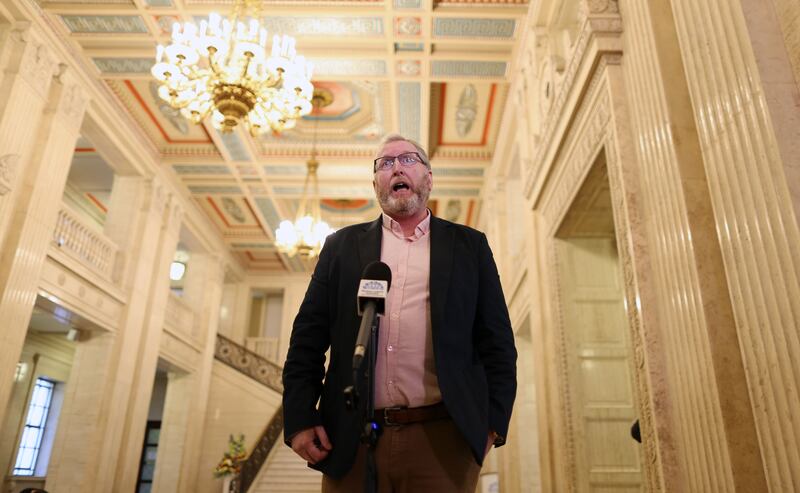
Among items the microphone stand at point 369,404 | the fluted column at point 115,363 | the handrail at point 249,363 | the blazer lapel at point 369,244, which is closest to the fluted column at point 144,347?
the fluted column at point 115,363

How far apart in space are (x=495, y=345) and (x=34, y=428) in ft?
49.4

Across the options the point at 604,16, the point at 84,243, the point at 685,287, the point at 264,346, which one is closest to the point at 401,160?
the point at 685,287

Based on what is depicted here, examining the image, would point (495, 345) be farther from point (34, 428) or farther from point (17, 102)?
point (34, 428)

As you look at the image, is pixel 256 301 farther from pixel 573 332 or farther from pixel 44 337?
pixel 573 332

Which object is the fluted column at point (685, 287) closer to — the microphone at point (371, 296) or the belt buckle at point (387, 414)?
the belt buckle at point (387, 414)

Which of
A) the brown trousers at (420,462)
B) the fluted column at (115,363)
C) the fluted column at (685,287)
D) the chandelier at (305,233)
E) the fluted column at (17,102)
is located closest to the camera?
the brown trousers at (420,462)

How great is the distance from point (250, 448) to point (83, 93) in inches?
378

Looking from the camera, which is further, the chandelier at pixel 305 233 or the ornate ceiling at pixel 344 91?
the chandelier at pixel 305 233

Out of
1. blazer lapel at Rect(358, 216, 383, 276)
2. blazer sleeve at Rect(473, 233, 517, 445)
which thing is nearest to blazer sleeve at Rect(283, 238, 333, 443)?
blazer lapel at Rect(358, 216, 383, 276)

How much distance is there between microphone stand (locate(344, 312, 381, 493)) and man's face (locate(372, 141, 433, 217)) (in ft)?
1.91

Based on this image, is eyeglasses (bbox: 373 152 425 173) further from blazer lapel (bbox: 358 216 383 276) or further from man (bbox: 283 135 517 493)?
blazer lapel (bbox: 358 216 383 276)

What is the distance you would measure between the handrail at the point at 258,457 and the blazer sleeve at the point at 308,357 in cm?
1224

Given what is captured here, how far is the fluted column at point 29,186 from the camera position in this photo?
6.93m

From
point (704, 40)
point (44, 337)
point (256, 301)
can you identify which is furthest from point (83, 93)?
point (256, 301)
